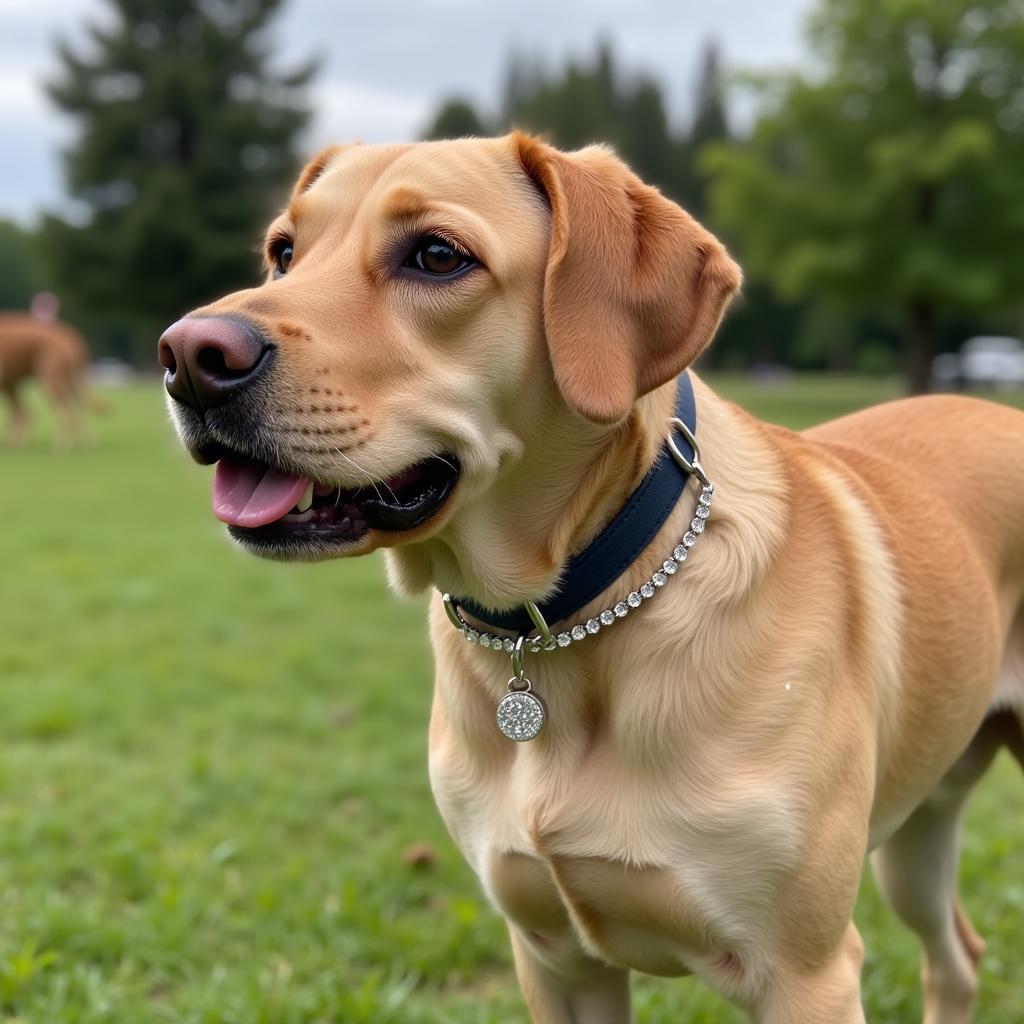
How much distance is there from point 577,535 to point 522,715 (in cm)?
36

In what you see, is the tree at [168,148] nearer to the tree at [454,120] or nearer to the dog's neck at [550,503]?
the tree at [454,120]

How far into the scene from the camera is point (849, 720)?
2191mm

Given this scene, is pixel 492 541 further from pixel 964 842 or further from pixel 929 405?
pixel 964 842

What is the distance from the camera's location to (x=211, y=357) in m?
1.90

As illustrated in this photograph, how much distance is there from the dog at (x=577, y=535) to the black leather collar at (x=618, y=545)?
1 cm

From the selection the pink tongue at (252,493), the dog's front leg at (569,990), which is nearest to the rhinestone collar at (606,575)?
the pink tongue at (252,493)

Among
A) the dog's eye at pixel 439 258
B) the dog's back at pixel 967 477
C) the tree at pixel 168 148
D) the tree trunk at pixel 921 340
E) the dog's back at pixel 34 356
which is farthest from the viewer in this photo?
the tree at pixel 168 148

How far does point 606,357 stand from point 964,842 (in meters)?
2.85

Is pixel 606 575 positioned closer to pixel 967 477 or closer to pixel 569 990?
pixel 569 990

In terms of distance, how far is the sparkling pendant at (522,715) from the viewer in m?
2.19

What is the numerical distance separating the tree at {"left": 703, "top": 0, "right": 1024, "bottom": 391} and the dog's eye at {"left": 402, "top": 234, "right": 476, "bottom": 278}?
988 inches

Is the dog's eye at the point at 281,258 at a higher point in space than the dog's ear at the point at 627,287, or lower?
lower

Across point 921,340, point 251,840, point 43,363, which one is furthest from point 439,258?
point 921,340

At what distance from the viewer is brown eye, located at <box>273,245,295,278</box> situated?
252cm
